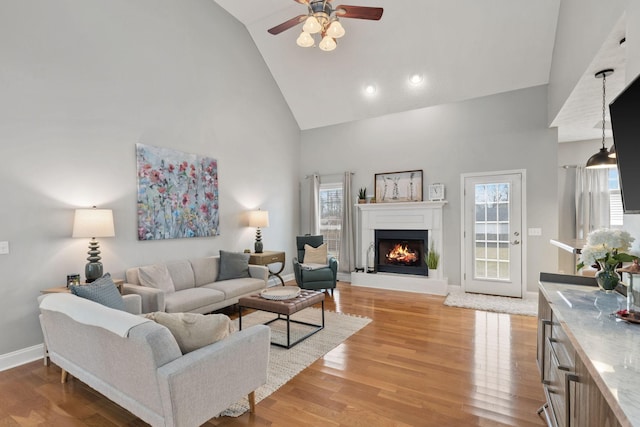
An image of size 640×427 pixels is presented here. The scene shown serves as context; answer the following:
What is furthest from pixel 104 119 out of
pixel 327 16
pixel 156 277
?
pixel 327 16

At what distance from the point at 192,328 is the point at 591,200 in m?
6.92

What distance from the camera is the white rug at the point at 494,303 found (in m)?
4.56

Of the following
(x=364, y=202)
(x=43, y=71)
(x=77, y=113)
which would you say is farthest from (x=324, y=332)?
(x=43, y=71)

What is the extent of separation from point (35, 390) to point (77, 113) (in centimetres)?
275

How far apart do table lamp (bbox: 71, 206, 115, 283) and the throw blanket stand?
86cm

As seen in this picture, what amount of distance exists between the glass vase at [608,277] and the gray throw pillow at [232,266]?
13.6 feet

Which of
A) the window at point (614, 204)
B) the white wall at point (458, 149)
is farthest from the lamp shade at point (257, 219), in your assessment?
the window at point (614, 204)

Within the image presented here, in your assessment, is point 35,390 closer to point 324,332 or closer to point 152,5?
point 324,332

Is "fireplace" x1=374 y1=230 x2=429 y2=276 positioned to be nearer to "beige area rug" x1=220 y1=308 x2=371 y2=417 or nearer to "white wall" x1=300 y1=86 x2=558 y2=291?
"white wall" x1=300 y1=86 x2=558 y2=291

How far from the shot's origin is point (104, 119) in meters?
3.79

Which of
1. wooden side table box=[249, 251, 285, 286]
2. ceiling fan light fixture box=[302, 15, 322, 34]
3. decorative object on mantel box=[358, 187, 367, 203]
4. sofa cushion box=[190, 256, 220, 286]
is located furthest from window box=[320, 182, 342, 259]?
ceiling fan light fixture box=[302, 15, 322, 34]

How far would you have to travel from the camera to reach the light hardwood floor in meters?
2.20

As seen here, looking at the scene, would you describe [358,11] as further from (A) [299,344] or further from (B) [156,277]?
(B) [156,277]

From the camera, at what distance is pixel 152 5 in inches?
169
